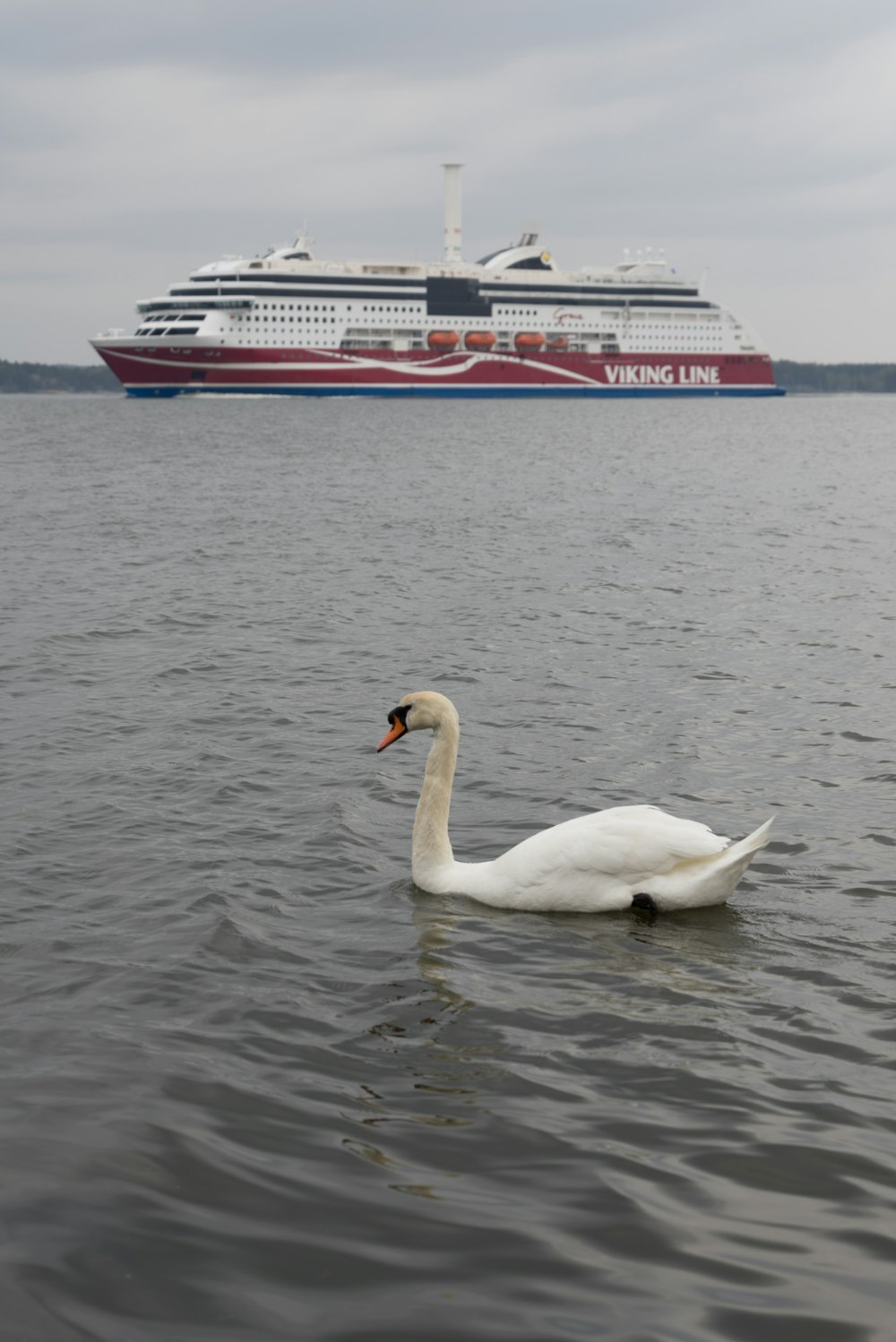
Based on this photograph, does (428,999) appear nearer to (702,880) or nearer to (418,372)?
(702,880)

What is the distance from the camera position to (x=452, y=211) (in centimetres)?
11831

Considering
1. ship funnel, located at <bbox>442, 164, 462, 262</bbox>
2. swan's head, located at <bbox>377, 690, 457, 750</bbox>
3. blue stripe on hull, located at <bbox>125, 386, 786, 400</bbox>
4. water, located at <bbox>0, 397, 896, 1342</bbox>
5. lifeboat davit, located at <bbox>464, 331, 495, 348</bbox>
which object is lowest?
water, located at <bbox>0, 397, 896, 1342</bbox>

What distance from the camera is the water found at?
3568 mm

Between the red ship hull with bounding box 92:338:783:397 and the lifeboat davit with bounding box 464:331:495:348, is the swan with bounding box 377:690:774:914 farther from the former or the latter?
the lifeboat davit with bounding box 464:331:495:348

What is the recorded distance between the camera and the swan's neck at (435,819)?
6.62 meters

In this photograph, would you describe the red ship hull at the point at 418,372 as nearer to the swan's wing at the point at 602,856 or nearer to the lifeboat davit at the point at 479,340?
the lifeboat davit at the point at 479,340

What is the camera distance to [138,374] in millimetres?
92312

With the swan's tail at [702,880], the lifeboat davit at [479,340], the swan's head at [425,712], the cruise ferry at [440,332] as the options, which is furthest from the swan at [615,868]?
the lifeboat davit at [479,340]

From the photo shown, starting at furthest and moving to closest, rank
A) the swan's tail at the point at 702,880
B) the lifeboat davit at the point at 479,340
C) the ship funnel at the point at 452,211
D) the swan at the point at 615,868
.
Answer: the ship funnel at the point at 452,211 < the lifeboat davit at the point at 479,340 < the swan at the point at 615,868 < the swan's tail at the point at 702,880

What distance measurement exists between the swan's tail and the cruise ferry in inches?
3435

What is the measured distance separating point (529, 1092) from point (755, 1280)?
1.17 m

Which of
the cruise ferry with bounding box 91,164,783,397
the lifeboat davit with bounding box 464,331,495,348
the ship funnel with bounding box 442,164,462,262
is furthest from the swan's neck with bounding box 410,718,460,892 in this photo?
the ship funnel with bounding box 442,164,462,262

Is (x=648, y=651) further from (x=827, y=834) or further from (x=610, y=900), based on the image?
(x=610, y=900)

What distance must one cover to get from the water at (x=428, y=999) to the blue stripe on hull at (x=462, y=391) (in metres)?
80.5
